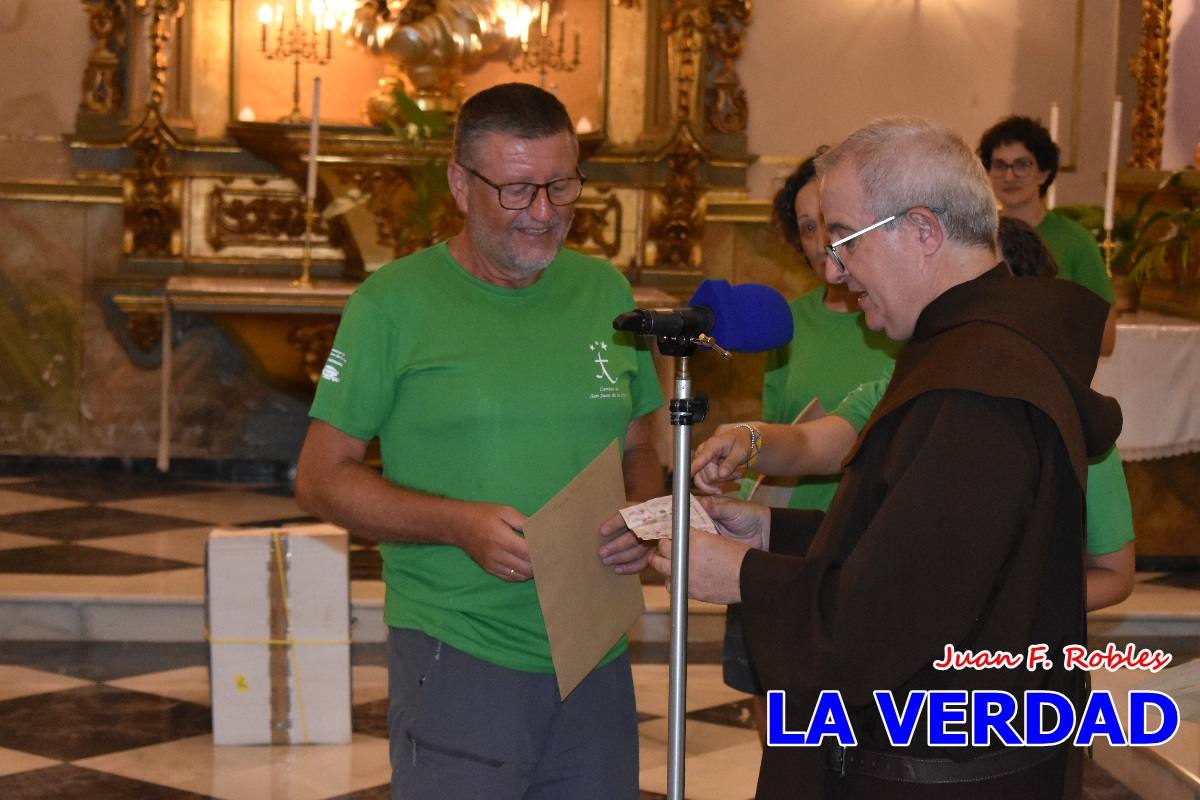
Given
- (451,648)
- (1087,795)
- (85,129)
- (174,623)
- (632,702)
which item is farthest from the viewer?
(85,129)

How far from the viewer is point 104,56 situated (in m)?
8.23

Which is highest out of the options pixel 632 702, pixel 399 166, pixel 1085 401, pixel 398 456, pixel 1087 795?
pixel 399 166

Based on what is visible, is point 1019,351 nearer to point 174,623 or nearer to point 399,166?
point 174,623

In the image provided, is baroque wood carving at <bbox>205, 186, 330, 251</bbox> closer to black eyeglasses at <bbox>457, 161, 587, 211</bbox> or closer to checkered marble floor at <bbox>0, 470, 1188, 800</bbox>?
checkered marble floor at <bbox>0, 470, 1188, 800</bbox>

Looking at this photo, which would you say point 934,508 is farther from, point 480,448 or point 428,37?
point 428,37

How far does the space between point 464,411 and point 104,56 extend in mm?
6300

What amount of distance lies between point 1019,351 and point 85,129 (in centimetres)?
712

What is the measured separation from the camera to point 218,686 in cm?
475

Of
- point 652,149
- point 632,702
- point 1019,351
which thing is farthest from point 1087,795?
point 652,149

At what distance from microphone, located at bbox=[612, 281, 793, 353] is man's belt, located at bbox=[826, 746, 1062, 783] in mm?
528

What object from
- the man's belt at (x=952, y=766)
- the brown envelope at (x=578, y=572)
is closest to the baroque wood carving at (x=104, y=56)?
the brown envelope at (x=578, y=572)

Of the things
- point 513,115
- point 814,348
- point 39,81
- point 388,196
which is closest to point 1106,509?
point 814,348

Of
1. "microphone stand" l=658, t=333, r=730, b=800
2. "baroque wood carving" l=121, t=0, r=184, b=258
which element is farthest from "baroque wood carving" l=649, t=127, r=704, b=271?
"microphone stand" l=658, t=333, r=730, b=800

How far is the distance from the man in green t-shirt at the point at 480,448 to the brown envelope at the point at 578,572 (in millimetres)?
56
